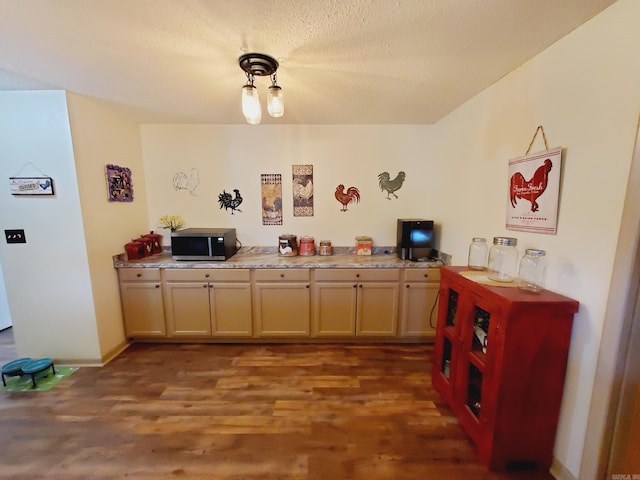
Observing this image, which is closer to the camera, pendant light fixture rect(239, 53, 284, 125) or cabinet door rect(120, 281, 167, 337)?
pendant light fixture rect(239, 53, 284, 125)

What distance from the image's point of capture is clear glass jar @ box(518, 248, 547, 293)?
133 cm

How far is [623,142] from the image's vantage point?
3.40 feet

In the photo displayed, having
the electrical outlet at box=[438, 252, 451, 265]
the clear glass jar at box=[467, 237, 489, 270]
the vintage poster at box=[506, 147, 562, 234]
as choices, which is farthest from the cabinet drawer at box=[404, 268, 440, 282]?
the vintage poster at box=[506, 147, 562, 234]

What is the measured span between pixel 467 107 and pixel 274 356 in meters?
2.87

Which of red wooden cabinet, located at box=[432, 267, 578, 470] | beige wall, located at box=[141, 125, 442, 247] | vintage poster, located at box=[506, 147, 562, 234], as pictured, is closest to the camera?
red wooden cabinet, located at box=[432, 267, 578, 470]

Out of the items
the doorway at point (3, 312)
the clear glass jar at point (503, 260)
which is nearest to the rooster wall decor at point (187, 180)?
the doorway at point (3, 312)

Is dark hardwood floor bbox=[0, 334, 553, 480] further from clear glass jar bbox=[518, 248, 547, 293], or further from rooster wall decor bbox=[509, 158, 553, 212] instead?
rooster wall decor bbox=[509, 158, 553, 212]

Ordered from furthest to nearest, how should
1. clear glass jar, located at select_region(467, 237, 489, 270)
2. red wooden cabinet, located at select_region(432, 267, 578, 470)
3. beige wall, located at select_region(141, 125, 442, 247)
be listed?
beige wall, located at select_region(141, 125, 442, 247)
clear glass jar, located at select_region(467, 237, 489, 270)
red wooden cabinet, located at select_region(432, 267, 578, 470)

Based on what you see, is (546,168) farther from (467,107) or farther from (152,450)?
(152,450)

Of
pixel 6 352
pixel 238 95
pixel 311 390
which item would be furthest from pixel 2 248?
pixel 311 390

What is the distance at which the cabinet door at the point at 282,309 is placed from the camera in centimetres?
250

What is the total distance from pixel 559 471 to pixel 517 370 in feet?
2.04

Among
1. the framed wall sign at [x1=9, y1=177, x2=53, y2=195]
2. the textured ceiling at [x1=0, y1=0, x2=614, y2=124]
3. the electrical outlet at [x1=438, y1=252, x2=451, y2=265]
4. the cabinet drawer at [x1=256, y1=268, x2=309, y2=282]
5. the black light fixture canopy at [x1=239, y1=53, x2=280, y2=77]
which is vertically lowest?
the cabinet drawer at [x1=256, y1=268, x2=309, y2=282]

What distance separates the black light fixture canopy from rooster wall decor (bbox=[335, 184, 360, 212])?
1526mm
